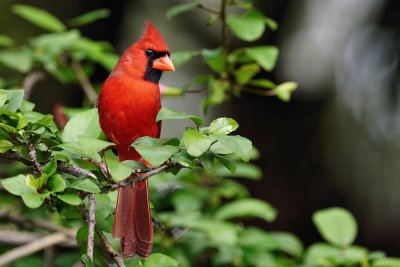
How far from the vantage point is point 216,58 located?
88.1 inches

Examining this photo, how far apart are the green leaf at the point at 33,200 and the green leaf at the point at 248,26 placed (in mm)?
934

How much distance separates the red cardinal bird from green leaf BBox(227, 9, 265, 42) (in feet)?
0.75

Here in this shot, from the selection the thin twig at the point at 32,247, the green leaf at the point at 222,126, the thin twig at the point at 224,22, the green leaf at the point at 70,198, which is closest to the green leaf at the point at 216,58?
the thin twig at the point at 224,22

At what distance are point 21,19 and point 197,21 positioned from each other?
1201 millimetres

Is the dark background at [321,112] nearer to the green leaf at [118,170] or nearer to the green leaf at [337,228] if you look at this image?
the green leaf at [337,228]

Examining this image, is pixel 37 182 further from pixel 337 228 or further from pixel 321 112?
pixel 321 112

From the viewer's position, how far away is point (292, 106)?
12.1ft

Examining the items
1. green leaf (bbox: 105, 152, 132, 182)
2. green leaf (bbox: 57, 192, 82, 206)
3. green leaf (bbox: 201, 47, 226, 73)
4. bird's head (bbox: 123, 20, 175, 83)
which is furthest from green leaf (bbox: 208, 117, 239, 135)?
green leaf (bbox: 201, 47, 226, 73)

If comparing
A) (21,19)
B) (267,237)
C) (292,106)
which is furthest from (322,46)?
(267,237)

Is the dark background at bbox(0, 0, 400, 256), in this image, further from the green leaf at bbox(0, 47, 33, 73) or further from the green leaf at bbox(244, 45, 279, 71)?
the green leaf at bbox(244, 45, 279, 71)

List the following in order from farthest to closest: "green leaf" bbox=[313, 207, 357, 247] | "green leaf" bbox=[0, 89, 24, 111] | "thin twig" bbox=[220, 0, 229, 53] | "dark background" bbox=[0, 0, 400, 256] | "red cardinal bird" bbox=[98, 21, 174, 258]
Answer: "dark background" bbox=[0, 0, 400, 256] < "green leaf" bbox=[313, 207, 357, 247] < "thin twig" bbox=[220, 0, 229, 53] < "red cardinal bird" bbox=[98, 21, 174, 258] < "green leaf" bbox=[0, 89, 24, 111]

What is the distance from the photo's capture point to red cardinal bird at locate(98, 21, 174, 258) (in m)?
1.55

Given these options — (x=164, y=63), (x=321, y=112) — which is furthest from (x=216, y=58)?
(x=321, y=112)

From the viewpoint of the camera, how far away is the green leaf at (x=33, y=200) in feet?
4.24
